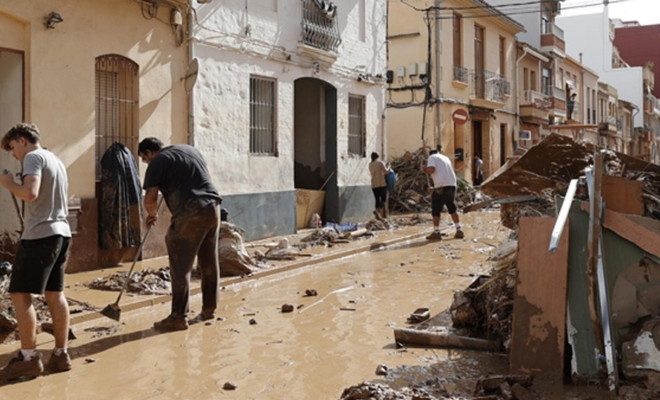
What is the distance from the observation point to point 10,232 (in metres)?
9.26

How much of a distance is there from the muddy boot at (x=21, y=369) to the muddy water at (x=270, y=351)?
8 cm

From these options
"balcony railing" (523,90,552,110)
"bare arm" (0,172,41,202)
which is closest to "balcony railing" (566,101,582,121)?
"balcony railing" (523,90,552,110)

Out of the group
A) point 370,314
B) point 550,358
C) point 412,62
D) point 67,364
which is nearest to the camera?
point 550,358

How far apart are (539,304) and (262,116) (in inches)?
392

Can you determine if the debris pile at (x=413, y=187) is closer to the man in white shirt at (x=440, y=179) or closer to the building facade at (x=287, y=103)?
the building facade at (x=287, y=103)

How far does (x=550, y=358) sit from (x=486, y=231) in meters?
11.4

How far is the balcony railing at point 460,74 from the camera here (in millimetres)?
25609

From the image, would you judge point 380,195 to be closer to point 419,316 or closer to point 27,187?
point 419,316

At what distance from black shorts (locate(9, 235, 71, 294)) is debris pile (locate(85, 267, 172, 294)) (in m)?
3.21

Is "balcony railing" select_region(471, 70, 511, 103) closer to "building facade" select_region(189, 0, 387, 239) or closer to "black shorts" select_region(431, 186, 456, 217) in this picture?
"building facade" select_region(189, 0, 387, 239)

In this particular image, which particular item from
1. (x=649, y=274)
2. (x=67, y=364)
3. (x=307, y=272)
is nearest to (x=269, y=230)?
(x=307, y=272)

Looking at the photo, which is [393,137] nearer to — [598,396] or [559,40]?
[559,40]

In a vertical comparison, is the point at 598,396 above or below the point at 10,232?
below

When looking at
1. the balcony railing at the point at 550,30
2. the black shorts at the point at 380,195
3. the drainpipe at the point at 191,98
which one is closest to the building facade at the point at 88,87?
the drainpipe at the point at 191,98
